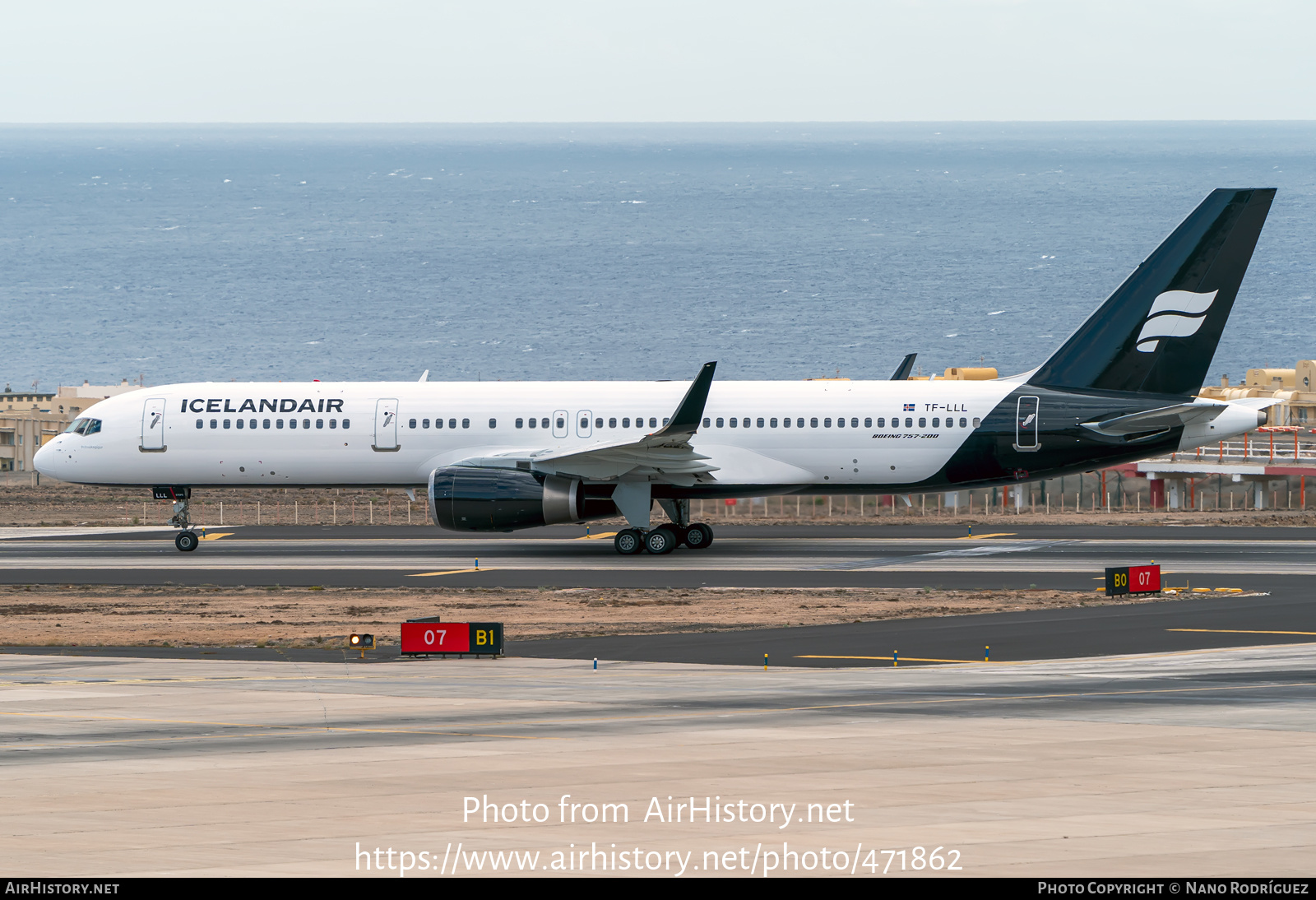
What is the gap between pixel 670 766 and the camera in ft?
49.4

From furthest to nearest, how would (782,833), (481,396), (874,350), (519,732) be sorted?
(874,350) < (481,396) < (519,732) < (782,833)

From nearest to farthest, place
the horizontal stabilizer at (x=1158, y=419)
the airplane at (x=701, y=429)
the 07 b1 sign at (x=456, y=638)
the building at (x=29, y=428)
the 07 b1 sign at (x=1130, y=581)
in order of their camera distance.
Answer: the 07 b1 sign at (x=456, y=638), the 07 b1 sign at (x=1130, y=581), the horizontal stabilizer at (x=1158, y=419), the airplane at (x=701, y=429), the building at (x=29, y=428)

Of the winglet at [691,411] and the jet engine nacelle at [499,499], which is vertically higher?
the winglet at [691,411]

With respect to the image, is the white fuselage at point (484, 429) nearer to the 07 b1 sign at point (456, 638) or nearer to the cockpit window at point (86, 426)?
the cockpit window at point (86, 426)

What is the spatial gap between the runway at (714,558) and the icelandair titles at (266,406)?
4.02 metres

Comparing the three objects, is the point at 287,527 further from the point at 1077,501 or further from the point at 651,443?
the point at 1077,501

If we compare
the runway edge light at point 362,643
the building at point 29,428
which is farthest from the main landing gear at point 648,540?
the building at point 29,428

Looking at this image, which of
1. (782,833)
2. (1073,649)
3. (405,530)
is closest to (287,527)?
(405,530)

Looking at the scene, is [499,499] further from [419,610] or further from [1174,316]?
[1174,316]

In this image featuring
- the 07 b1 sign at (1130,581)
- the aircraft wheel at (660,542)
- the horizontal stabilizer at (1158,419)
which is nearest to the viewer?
the 07 b1 sign at (1130,581)

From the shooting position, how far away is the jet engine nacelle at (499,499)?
40844 mm

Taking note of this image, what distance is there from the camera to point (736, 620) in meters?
30.0

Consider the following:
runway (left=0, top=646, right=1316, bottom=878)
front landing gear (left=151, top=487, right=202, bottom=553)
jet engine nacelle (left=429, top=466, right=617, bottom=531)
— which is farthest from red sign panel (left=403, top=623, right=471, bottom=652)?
front landing gear (left=151, top=487, right=202, bottom=553)

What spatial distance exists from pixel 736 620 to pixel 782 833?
59.4 ft
